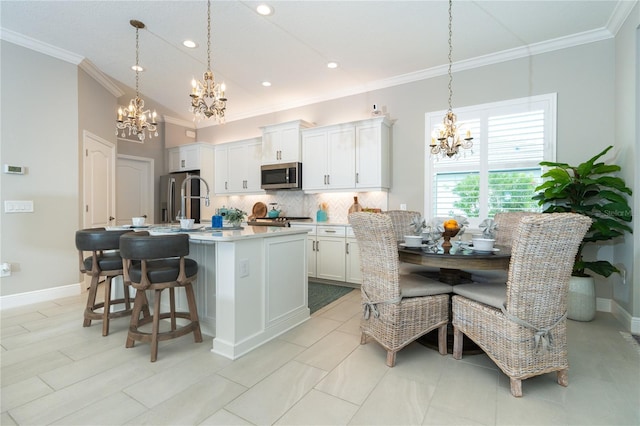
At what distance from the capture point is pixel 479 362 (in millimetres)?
2256

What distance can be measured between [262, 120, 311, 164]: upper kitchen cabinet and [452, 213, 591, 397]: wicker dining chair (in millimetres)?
3852

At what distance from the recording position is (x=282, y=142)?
5.26 m

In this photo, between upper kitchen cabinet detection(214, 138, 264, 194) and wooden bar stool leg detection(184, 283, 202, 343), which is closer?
wooden bar stool leg detection(184, 283, 202, 343)

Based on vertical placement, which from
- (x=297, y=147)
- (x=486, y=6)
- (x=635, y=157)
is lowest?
(x=635, y=157)

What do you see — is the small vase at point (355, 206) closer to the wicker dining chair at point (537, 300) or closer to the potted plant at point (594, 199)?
the potted plant at point (594, 199)

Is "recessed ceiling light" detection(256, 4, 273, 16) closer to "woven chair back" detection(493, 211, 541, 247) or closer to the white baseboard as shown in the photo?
"woven chair back" detection(493, 211, 541, 247)

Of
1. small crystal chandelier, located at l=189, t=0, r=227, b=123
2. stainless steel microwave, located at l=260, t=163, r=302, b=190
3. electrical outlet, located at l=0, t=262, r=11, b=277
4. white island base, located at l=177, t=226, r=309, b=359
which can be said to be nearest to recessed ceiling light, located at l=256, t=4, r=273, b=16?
small crystal chandelier, located at l=189, t=0, r=227, b=123

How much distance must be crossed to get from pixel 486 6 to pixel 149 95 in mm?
5371

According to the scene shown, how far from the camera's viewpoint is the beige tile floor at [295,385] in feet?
5.42

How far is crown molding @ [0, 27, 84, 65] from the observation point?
11.4 feet

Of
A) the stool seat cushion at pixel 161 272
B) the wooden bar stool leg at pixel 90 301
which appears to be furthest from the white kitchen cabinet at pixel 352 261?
the wooden bar stool leg at pixel 90 301

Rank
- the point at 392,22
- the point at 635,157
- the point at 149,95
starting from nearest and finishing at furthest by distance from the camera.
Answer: the point at 635,157 < the point at 392,22 < the point at 149,95

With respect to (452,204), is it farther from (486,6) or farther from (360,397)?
(360,397)

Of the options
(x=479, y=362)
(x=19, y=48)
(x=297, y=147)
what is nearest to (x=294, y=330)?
(x=479, y=362)
